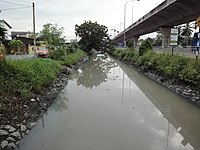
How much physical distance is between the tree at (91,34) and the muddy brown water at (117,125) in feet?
97.5

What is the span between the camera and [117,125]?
772cm

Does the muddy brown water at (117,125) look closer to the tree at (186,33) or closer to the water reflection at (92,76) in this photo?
the water reflection at (92,76)

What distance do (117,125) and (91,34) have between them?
113ft

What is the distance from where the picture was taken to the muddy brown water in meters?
6.30

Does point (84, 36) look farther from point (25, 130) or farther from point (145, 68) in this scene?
point (25, 130)

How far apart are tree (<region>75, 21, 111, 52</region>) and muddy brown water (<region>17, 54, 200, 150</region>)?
2972cm

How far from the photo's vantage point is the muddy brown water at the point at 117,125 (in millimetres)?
6305

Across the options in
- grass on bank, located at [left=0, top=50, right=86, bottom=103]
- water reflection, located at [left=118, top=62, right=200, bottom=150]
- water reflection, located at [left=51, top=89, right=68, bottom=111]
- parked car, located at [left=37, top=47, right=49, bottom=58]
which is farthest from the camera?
parked car, located at [left=37, top=47, right=49, bottom=58]

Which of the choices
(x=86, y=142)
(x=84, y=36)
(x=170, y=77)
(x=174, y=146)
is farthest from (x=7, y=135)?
(x=84, y=36)

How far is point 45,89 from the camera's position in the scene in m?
11.7

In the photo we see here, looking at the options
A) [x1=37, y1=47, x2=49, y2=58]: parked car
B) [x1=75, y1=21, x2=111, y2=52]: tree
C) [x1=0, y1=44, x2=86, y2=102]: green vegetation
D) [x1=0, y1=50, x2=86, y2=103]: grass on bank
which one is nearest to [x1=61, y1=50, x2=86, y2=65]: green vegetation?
[x1=37, y1=47, x2=49, y2=58]: parked car

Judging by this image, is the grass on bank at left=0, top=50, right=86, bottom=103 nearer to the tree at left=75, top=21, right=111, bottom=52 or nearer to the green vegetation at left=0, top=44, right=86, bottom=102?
the green vegetation at left=0, top=44, right=86, bottom=102

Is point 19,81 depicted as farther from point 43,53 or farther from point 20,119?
point 43,53

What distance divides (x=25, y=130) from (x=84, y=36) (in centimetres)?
3533
